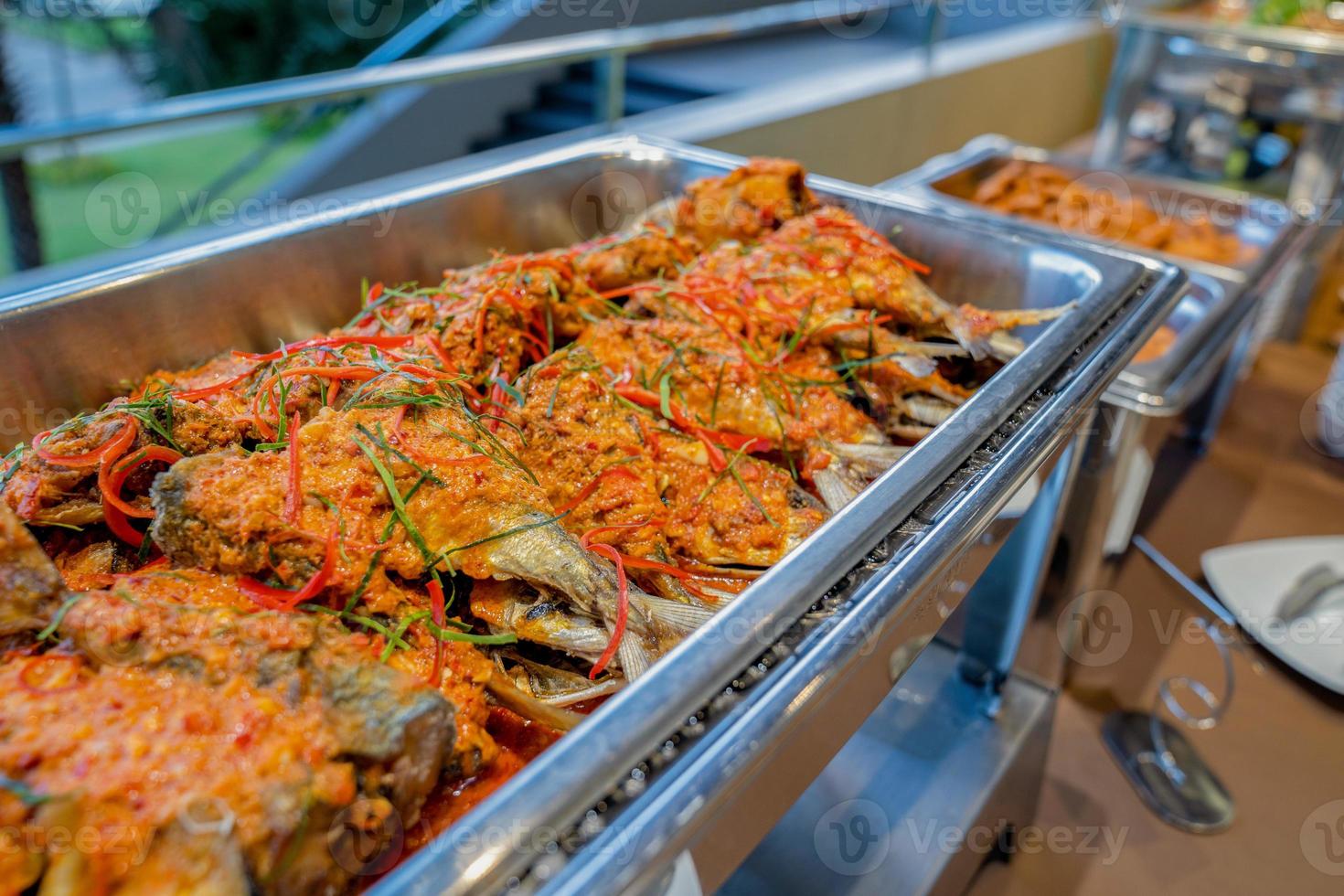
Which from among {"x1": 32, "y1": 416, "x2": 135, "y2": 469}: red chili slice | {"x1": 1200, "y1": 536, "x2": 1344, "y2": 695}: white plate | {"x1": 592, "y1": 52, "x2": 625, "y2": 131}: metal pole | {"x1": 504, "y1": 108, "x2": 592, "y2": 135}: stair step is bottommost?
{"x1": 1200, "y1": 536, "x2": 1344, "y2": 695}: white plate

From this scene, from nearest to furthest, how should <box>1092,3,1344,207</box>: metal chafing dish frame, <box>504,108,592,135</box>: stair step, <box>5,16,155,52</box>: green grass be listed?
<box>1092,3,1344,207</box>: metal chafing dish frame
<box>504,108,592,135</box>: stair step
<box>5,16,155,52</box>: green grass

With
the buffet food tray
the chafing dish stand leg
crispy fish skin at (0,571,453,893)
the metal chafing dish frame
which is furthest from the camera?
the metal chafing dish frame

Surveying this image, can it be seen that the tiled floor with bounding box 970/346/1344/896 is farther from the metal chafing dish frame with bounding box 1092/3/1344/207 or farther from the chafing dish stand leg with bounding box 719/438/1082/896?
the metal chafing dish frame with bounding box 1092/3/1344/207

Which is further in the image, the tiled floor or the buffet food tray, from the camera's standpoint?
the buffet food tray

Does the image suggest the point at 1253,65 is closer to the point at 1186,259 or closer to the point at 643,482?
the point at 1186,259

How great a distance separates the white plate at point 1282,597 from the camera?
2.54 meters

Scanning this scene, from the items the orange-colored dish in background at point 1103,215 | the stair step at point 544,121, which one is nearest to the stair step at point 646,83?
the stair step at point 544,121

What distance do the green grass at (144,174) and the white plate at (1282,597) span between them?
260 inches

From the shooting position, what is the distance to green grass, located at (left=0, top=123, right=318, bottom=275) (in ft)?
24.4

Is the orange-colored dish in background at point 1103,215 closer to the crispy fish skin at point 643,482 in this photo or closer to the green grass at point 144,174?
the crispy fish skin at point 643,482

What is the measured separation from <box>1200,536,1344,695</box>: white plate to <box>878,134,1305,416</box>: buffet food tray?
0.58m

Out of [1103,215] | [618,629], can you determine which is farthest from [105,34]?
[618,629]

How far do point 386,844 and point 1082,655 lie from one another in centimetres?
229

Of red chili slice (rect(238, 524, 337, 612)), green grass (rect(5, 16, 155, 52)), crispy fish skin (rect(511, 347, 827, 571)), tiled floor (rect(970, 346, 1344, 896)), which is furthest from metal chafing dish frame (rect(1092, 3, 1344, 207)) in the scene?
green grass (rect(5, 16, 155, 52))
